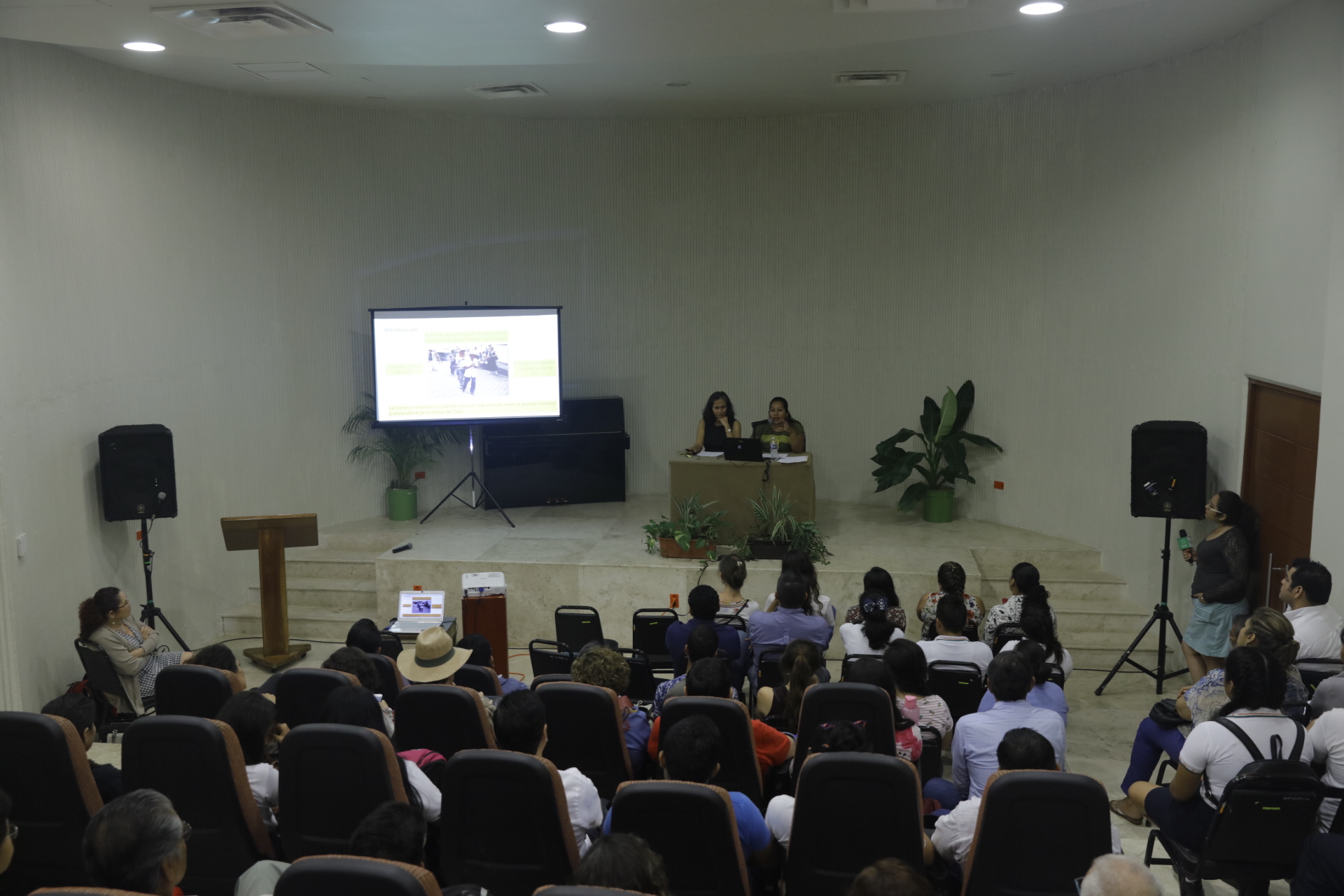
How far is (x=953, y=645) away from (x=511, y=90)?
593 centimetres

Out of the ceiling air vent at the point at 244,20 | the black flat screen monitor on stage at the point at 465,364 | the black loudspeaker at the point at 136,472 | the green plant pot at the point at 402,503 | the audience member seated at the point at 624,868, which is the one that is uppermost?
the ceiling air vent at the point at 244,20

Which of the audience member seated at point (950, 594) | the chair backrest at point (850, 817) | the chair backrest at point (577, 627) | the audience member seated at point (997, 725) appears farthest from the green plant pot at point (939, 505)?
the chair backrest at point (850, 817)

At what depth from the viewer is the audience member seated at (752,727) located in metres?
4.30

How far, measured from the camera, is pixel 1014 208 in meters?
9.73

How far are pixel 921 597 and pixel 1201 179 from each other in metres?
3.57

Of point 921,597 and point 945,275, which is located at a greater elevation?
point 945,275

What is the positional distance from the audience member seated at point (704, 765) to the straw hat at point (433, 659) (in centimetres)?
185

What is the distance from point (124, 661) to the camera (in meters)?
6.40

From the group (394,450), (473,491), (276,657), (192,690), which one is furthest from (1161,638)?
(394,450)

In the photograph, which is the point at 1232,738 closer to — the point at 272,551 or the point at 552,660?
the point at 552,660

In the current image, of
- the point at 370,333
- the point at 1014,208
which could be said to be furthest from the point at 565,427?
the point at 1014,208

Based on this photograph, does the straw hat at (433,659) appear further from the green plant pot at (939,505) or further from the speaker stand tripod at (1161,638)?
the green plant pot at (939,505)

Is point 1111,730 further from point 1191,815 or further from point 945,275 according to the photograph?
point 945,275

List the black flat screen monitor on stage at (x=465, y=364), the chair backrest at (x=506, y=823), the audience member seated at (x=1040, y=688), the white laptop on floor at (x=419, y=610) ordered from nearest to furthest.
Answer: the chair backrest at (x=506, y=823) < the audience member seated at (x=1040, y=688) < the white laptop on floor at (x=419, y=610) < the black flat screen monitor on stage at (x=465, y=364)
